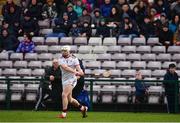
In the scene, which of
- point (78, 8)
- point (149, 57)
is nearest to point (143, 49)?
point (149, 57)

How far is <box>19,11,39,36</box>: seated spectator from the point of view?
25875 millimetres

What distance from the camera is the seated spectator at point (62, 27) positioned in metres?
25.6

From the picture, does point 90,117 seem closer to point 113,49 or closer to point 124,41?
point 113,49

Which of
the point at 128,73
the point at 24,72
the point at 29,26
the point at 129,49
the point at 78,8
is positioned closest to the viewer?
the point at 128,73

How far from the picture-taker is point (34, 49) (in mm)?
25281

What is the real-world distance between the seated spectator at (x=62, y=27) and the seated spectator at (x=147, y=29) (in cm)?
280

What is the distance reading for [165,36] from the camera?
24594 millimetres

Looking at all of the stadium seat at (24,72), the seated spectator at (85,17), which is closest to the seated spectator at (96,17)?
the seated spectator at (85,17)

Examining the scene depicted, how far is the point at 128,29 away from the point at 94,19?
1.53 meters

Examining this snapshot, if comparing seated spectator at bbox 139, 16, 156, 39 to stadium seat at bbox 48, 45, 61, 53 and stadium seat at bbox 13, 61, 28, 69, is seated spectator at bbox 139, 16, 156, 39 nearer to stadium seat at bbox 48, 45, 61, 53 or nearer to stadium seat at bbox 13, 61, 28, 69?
stadium seat at bbox 48, 45, 61, 53

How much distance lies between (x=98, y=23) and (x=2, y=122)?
8527mm

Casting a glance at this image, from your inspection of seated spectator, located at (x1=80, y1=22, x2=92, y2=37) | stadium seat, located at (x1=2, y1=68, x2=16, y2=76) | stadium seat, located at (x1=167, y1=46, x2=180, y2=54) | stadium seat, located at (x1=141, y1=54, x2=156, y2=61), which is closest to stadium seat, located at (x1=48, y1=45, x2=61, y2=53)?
seated spectator, located at (x1=80, y1=22, x2=92, y2=37)

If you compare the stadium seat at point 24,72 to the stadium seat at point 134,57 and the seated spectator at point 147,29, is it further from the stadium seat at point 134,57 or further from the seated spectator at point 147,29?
the seated spectator at point 147,29

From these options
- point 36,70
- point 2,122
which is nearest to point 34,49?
point 36,70
